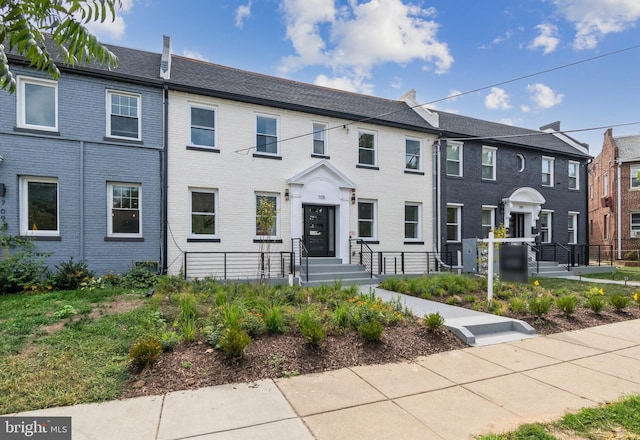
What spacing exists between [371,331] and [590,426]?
2.42 metres

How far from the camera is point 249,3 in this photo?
32.5 ft

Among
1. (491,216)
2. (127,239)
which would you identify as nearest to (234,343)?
(127,239)

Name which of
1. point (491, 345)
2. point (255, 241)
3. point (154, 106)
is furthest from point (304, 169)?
point (491, 345)

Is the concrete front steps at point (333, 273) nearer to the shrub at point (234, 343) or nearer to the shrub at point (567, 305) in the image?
the shrub at point (567, 305)

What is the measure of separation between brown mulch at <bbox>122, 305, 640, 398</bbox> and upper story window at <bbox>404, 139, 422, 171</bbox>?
9682mm

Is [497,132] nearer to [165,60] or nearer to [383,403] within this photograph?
[165,60]

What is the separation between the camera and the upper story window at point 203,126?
1096 centimetres

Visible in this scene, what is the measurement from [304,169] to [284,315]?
24.5 ft

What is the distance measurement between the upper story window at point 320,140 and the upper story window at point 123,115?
5.70 m

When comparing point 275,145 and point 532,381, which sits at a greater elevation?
point 275,145

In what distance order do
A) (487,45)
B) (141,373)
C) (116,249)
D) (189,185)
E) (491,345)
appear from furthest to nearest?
(487,45) < (189,185) < (116,249) < (491,345) < (141,373)

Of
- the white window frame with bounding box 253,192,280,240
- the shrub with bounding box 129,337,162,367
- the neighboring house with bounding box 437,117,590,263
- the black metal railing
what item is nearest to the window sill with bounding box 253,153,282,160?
the white window frame with bounding box 253,192,280,240

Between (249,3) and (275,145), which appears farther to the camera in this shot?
(275,145)

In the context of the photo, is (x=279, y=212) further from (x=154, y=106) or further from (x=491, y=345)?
(x=491, y=345)
